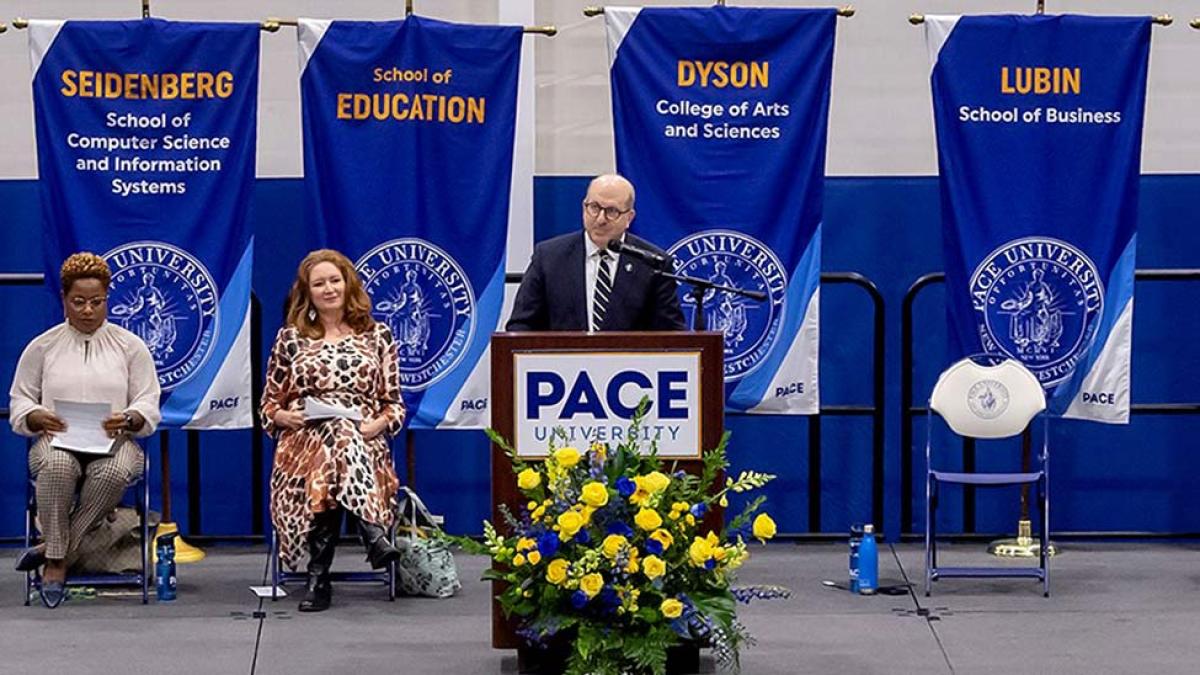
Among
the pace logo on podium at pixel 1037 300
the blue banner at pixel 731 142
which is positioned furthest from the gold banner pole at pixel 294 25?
the pace logo on podium at pixel 1037 300

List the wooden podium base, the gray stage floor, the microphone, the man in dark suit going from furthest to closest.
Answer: the man in dark suit → the gray stage floor → the microphone → the wooden podium base

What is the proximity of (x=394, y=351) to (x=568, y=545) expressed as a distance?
2080 mm

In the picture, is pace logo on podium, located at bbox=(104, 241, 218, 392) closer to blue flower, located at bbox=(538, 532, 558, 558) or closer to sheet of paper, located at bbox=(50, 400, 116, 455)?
sheet of paper, located at bbox=(50, 400, 116, 455)

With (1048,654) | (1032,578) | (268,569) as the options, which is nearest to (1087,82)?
(1032,578)

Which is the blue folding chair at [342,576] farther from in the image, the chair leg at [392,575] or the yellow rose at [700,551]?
the yellow rose at [700,551]

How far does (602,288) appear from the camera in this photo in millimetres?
7254

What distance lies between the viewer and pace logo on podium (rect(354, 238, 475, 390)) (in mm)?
8414

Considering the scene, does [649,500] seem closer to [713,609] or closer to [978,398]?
[713,609]

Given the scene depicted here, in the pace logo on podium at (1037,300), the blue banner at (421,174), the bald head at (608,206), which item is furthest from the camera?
the pace logo on podium at (1037,300)

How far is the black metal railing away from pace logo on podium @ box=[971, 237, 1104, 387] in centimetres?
34

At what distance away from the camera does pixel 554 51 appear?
916 centimetres

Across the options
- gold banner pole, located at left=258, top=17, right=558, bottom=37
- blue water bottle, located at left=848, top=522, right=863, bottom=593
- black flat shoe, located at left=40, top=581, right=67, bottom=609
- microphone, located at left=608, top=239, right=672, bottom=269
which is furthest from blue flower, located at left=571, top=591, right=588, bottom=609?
gold banner pole, located at left=258, top=17, right=558, bottom=37

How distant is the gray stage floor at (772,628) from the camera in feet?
22.0

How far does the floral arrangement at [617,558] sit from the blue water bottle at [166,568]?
2.02m
